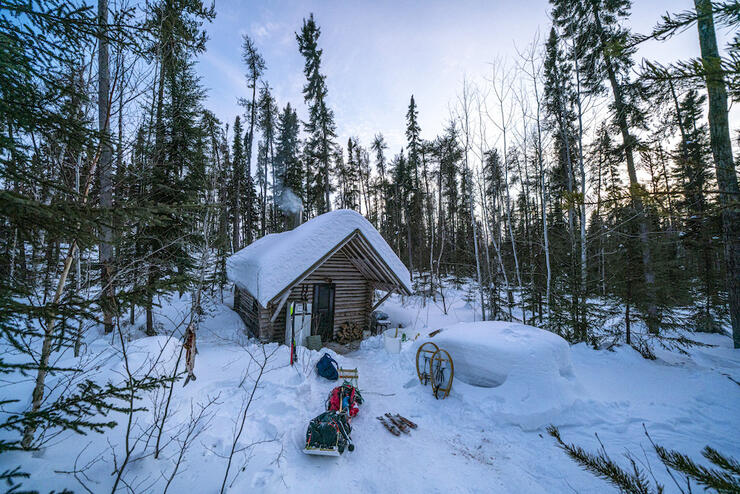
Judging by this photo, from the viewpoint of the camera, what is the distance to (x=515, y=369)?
5914 millimetres

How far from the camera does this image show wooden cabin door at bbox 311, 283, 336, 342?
35.0 ft

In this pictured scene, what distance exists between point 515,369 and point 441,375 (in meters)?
1.69

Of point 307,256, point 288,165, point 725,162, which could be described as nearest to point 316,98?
point 288,165

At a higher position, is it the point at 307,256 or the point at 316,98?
the point at 316,98

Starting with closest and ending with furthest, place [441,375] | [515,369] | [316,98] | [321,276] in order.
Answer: [515,369], [441,375], [321,276], [316,98]

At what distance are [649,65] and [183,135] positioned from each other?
1294 cm

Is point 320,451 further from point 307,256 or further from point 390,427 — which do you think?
point 307,256

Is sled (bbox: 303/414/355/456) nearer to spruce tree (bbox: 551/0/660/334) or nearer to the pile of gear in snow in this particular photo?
the pile of gear in snow

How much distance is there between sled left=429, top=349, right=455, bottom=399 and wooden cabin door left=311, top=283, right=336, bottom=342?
16.6 ft

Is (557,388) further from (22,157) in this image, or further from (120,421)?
(22,157)

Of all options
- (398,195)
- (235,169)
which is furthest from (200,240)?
(398,195)

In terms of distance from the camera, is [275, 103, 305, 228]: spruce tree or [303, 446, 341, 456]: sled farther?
[275, 103, 305, 228]: spruce tree

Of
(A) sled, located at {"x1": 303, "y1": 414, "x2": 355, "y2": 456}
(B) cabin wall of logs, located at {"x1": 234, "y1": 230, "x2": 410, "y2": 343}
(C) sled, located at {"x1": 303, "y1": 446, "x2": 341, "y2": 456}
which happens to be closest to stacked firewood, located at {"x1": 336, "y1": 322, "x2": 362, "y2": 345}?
(B) cabin wall of logs, located at {"x1": 234, "y1": 230, "x2": 410, "y2": 343}

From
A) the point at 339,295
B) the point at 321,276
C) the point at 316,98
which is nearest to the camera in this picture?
the point at 321,276
